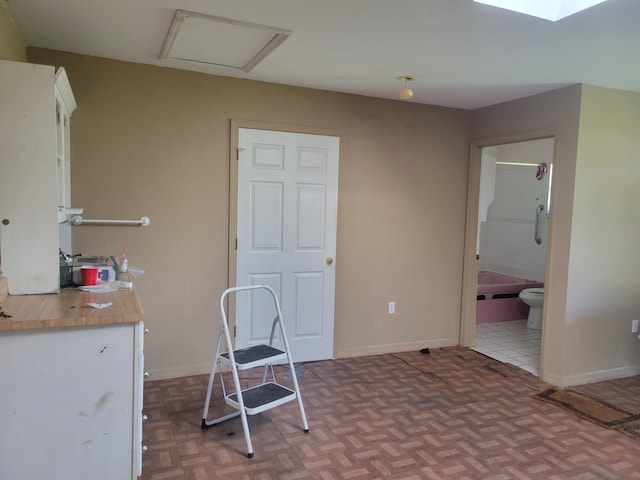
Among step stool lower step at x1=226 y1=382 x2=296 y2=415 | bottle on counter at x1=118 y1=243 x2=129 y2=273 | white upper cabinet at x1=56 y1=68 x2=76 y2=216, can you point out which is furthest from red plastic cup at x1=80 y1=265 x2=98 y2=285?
step stool lower step at x1=226 y1=382 x2=296 y2=415

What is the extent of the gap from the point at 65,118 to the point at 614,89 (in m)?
3.82

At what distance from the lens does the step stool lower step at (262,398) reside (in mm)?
2549

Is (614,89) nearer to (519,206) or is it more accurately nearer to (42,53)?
(519,206)

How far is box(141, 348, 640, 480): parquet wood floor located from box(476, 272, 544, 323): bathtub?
1.85m

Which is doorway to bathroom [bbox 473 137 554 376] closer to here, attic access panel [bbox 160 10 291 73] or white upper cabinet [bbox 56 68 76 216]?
attic access panel [bbox 160 10 291 73]

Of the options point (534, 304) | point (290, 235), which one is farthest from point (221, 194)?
point (534, 304)

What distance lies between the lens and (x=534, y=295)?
206 inches

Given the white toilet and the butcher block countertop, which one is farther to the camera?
the white toilet

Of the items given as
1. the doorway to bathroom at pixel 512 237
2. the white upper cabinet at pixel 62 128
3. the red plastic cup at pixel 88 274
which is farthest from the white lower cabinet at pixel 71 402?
the doorway to bathroom at pixel 512 237

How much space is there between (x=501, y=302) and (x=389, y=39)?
3.91 m

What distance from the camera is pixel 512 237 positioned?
6242mm

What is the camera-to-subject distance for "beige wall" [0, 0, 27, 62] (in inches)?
91.2

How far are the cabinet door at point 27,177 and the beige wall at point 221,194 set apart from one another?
1062mm

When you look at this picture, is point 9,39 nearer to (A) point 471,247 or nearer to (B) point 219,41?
(B) point 219,41
